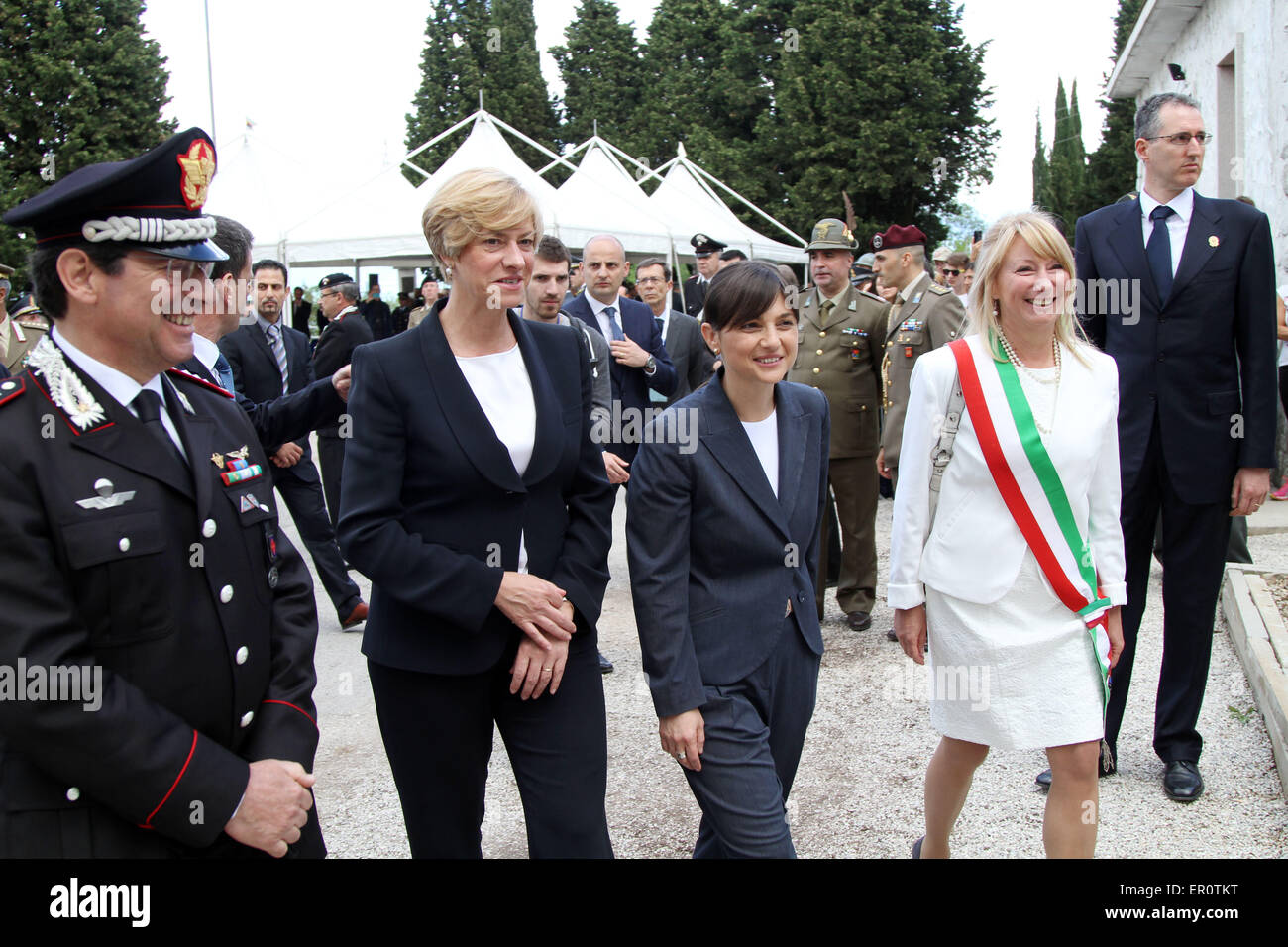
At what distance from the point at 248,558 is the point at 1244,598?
18.4 feet

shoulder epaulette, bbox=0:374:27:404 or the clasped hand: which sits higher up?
shoulder epaulette, bbox=0:374:27:404

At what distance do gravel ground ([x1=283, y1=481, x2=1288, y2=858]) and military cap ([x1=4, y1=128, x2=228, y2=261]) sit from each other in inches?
100

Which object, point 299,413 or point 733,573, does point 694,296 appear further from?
point 733,573

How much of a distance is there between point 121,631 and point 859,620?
5365 mm

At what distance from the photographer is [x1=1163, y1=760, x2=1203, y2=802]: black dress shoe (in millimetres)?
4043

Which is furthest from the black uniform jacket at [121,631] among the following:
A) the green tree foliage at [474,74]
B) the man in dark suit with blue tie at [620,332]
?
the green tree foliage at [474,74]

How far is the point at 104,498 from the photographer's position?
190 cm

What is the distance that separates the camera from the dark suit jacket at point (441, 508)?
2523 mm

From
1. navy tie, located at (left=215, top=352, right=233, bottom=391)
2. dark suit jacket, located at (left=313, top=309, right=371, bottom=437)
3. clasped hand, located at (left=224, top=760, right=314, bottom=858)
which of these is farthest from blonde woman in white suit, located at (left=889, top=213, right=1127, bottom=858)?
dark suit jacket, located at (left=313, top=309, right=371, bottom=437)

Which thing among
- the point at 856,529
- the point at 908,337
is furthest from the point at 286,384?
the point at 908,337

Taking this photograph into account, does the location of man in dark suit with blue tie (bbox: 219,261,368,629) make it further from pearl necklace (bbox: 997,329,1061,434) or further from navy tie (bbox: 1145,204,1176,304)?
→ navy tie (bbox: 1145,204,1176,304)

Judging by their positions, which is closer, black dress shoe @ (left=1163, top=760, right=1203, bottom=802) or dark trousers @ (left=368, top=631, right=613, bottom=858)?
dark trousers @ (left=368, top=631, right=613, bottom=858)

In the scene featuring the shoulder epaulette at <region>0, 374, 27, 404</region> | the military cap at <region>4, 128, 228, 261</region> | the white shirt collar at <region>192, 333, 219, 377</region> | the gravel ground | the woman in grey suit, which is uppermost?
the military cap at <region>4, 128, 228, 261</region>

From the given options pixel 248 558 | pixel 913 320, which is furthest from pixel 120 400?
pixel 913 320
